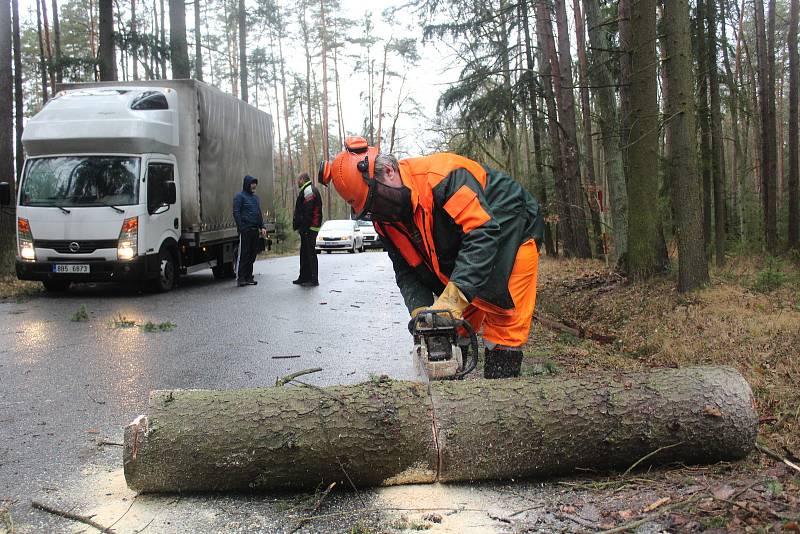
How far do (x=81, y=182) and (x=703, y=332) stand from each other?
9683 mm

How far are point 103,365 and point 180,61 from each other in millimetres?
15882

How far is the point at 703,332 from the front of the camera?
21.0 feet

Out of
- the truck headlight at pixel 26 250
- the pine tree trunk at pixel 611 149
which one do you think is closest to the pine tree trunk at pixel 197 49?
the truck headlight at pixel 26 250

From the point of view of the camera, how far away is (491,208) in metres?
3.61

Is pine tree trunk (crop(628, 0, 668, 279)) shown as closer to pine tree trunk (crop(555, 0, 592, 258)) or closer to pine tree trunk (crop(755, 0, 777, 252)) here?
pine tree trunk (crop(555, 0, 592, 258))

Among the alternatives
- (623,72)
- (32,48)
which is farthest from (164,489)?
(32,48)

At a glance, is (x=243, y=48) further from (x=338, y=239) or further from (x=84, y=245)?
(x=84, y=245)

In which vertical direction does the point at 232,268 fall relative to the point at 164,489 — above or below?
above

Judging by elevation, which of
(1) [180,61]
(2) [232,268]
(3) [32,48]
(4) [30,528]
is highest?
(3) [32,48]

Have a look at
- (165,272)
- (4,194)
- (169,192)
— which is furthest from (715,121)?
(4,194)

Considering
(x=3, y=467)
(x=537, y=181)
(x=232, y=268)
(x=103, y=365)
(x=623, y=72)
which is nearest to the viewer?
(x=3, y=467)

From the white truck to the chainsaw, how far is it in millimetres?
8925

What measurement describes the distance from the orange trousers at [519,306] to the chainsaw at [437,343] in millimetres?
493

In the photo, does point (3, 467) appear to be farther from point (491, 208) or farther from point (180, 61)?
point (180, 61)
